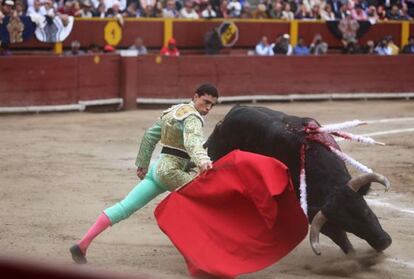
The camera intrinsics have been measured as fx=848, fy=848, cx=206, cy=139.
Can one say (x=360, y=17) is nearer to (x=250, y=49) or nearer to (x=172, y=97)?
(x=250, y=49)

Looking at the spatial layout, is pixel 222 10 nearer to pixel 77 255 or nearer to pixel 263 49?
pixel 263 49

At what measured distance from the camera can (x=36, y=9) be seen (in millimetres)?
13586

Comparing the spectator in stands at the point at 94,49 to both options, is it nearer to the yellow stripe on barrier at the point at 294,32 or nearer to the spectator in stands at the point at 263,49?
the spectator in stands at the point at 263,49

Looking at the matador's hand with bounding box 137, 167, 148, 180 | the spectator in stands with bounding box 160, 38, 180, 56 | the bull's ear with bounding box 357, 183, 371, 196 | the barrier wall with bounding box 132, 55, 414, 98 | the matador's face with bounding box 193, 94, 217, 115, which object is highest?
the matador's face with bounding box 193, 94, 217, 115

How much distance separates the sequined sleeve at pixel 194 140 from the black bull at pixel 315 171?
72 cm

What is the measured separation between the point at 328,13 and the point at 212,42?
3708 millimetres

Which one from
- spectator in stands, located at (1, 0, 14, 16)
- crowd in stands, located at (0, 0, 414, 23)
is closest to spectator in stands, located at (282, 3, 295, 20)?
crowd in stands, located at (0, 0, 414, 23)

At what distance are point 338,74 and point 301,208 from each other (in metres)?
12.7

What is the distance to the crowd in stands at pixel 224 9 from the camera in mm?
13984

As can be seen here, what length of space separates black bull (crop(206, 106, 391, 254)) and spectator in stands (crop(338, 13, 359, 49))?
44.8 ft

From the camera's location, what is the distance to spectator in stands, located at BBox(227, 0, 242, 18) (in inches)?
687

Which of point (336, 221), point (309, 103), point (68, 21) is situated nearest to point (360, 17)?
point (309, 103)

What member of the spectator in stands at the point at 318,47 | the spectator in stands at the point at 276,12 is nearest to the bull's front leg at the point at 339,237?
the spectator in stands at the point at 318,47

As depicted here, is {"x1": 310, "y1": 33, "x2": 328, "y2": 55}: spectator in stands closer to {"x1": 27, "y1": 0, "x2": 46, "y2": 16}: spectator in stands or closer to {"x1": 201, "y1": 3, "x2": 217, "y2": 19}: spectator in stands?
{"x1": 201, "y1": 3, "x2": 217, "y2": 19}: spectator in stands
